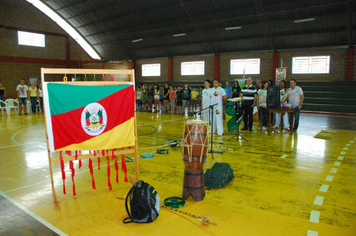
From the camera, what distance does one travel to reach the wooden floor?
10.0 feet

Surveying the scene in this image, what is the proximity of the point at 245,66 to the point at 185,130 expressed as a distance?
731 inches

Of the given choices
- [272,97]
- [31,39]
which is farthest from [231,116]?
[31,39]

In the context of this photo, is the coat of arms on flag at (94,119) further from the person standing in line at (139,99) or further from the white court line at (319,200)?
the person standing in line at (139,99)

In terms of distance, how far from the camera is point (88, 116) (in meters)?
3.91

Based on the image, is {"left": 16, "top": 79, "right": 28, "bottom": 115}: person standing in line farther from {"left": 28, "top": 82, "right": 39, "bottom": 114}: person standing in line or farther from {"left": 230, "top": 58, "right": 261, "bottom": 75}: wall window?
{"left": 230, "top": 58, "right": 261, "bottom": 75}: wall window

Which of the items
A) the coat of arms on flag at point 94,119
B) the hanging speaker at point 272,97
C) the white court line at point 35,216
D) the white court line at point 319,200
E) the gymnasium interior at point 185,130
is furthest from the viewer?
the hanging speaker at point 272,97

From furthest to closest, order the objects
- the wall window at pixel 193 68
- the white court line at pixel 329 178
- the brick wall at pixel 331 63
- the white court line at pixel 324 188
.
Answer: the wall window at pixel 193 68 → the brick wall at pixel 331 63 → the white court line at pixel 329 178 → the white court line at pixel 324 188

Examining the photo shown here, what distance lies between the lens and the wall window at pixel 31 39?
24053 millimetres

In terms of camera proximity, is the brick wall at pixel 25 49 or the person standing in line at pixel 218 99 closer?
the person standing in line at pixel 218 99

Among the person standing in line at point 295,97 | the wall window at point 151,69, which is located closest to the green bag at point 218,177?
the person standing in line at point 295,97

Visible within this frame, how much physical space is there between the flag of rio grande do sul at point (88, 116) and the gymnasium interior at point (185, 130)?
56 mm

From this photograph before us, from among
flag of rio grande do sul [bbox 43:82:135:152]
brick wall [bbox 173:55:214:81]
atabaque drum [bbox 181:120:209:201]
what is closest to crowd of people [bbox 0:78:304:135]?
atabaque drum [bbox 181:120:209:201]

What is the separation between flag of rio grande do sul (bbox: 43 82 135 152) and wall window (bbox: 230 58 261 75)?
17.2 meters

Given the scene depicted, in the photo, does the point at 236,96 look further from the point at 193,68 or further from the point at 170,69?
the point at 170,69
